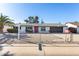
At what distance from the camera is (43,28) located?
3816 millimetres

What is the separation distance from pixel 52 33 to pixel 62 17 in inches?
16.1

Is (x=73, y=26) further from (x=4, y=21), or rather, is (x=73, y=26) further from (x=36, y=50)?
(x=4, y=21)

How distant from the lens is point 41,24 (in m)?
3.83

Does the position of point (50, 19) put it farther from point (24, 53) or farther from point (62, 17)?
point (24, 53)

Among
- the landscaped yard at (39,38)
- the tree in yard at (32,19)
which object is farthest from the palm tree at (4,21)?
the tree in yard at (32,19)

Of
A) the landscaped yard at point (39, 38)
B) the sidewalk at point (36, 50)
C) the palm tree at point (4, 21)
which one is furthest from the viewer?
the landscaped yard at point (39, 38)

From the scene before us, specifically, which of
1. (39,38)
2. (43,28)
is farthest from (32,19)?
(39,38)

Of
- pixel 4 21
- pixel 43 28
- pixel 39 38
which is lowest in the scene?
pixel 39 38

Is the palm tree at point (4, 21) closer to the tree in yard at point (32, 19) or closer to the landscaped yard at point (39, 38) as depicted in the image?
the landscaped yard at point (39, 38)

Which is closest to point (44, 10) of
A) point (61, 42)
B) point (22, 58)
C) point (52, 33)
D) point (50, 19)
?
point (50, 19)

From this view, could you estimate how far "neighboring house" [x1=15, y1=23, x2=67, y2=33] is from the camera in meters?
3.69

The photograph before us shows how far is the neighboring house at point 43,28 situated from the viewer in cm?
369

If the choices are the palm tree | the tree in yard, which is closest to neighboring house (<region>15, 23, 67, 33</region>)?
the tree in yard

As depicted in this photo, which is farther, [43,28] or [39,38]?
[39,38]
